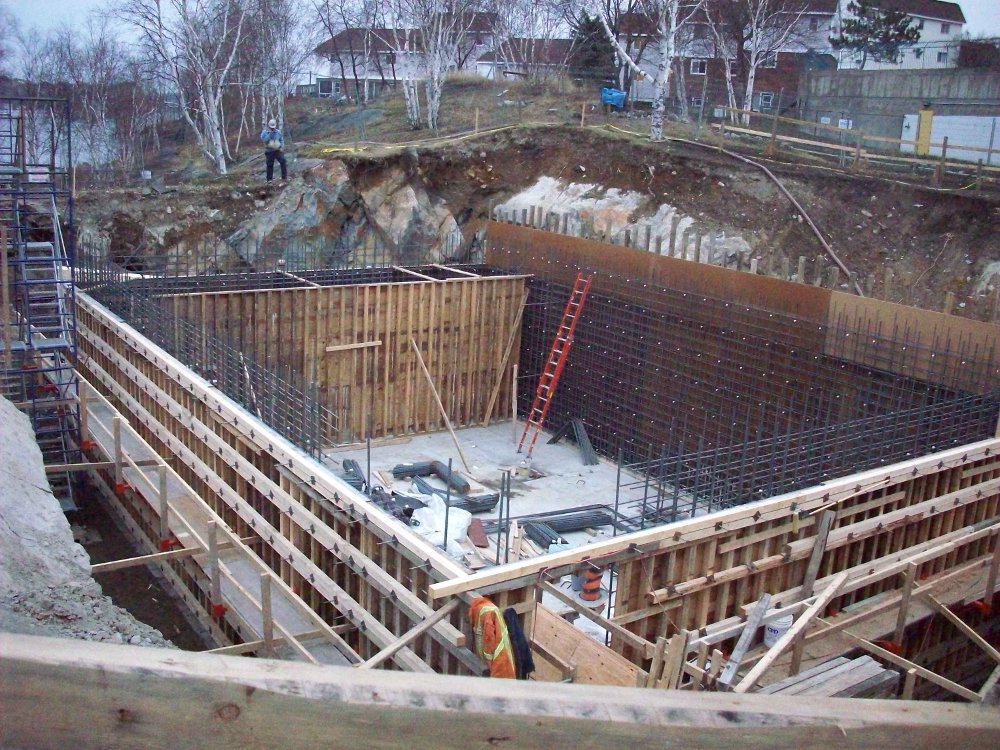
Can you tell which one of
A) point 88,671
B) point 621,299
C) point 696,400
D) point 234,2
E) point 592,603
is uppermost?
point 234,2

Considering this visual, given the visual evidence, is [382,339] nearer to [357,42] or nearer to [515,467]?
[515,467]

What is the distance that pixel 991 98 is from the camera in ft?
59.8

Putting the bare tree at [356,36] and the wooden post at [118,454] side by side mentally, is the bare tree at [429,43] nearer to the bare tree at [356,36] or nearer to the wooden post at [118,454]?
the bare tree at [356,36]

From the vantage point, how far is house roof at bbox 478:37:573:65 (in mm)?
33281

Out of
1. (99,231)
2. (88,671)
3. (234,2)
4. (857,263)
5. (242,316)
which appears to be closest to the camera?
(88,671)

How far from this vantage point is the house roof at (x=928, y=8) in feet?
38.0

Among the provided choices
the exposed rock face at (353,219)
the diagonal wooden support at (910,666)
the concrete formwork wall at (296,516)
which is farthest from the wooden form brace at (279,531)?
the exposed rock face at (353,219)

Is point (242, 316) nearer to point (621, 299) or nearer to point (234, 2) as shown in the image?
point (621, 299)

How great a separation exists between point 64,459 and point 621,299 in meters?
7.68

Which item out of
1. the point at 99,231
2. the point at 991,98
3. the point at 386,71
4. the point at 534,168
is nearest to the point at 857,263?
the point at 991,98

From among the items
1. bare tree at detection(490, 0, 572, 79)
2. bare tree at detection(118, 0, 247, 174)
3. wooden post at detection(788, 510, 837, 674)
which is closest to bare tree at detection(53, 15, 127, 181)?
bare tree at detection(118, 0, 247, 174)

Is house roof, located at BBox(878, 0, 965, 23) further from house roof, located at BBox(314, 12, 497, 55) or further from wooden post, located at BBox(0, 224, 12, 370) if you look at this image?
house roof, located at BBox(314, 12, 497, 55)

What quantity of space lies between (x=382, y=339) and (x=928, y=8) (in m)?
10.9

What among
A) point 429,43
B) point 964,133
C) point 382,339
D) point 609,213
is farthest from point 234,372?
point 429,43
